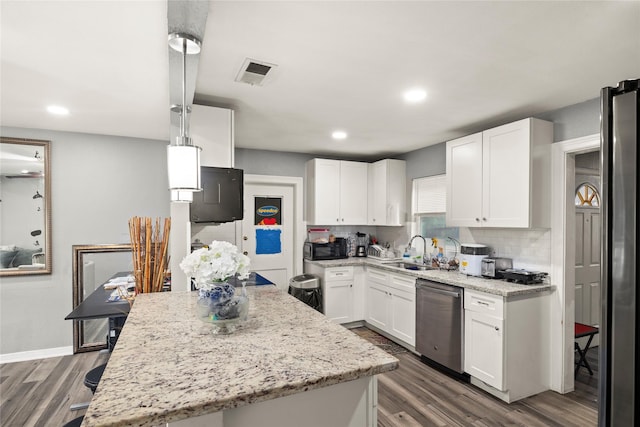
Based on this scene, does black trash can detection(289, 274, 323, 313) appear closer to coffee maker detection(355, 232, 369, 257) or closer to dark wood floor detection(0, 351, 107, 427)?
coffee maker detection(355, 232, 369, 257)

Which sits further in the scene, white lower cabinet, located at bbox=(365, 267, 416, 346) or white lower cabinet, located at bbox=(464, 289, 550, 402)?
white lower cabinet, located at bbox=(365, 267, 416, 346)

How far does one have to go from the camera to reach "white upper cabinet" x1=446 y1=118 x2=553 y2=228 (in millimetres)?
2840

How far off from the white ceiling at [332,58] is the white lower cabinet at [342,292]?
206cm

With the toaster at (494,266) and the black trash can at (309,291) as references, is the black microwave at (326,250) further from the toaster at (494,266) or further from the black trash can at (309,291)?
the toaster at (494,266)

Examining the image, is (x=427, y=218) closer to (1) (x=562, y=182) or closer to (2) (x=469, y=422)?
(1) (x=562, y=182)

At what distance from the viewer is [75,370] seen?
132 inches

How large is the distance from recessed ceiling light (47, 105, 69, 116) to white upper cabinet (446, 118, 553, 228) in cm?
379

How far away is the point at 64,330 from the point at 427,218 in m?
4.54

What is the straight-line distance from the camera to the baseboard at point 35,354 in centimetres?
347

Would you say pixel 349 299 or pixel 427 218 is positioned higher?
pixel 427 218

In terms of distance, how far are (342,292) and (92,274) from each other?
3021 mm

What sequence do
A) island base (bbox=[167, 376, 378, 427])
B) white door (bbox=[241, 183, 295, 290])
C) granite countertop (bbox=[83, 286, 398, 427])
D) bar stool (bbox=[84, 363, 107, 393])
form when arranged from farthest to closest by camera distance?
white door (bbox=[241, 183, 295, 290]), bar stool (bbox=[84, 363, 107, 393]), island base (bbox=[167, 376, 378, 427]), granite countertop (bbox=[83, 286, 398, 427])

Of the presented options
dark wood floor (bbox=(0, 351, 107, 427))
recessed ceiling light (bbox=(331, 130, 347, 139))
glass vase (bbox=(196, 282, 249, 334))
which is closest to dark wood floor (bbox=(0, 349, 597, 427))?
dark wood floor (bbox=(0, 351, 107, 427))

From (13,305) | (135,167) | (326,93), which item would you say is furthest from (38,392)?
(326,93)
